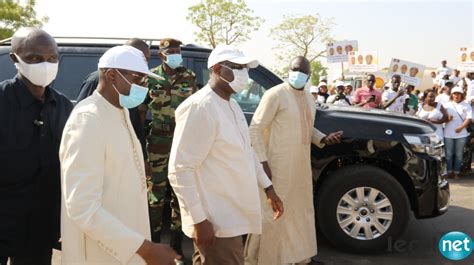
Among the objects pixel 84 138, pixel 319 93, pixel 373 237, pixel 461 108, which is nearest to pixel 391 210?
pixel 373 237

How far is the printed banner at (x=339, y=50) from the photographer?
13688 millimetres

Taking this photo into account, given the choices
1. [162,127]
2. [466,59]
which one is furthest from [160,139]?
[466,59]

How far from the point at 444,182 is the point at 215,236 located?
3276 millimetres

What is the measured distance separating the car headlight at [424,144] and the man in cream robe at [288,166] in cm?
126

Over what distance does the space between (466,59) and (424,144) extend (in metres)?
8.98

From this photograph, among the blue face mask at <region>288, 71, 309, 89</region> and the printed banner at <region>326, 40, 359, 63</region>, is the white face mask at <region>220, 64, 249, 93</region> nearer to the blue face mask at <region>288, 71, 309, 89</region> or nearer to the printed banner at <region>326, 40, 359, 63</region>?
the blue face mask at <region>288, 71, 309, 89</region>

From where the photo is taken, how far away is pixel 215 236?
274 centimetres

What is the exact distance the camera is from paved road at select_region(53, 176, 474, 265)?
15.4 ft

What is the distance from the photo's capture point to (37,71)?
249cm

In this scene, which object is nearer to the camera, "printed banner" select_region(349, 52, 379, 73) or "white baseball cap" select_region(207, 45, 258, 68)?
"white baseball cap" select_region(207, 45, 258, 68)

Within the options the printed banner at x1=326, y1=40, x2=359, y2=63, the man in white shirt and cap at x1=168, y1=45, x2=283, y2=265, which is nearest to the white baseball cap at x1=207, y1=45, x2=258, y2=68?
the man in white shirt and cap at x1=168, y1=45, x2=283, y2=265

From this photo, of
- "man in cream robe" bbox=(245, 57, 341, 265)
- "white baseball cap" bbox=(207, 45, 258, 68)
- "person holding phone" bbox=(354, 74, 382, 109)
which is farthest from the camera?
"person holding phone" bbox=(354, 74, 382, 109)

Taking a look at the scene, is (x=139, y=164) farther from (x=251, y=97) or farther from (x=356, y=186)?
(x=356, y=186)

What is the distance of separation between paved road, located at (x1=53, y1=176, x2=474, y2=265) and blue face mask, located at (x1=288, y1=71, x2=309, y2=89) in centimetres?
173
